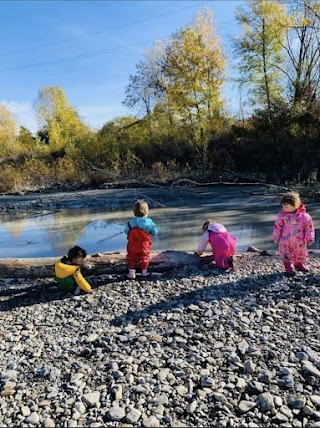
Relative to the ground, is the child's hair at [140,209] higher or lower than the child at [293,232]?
higher

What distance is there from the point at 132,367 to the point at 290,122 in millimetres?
24003

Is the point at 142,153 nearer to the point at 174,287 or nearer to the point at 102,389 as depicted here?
the point at 174,287

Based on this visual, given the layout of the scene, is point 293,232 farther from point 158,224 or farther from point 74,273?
point 158,224

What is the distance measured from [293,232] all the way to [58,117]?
53673 millimetres

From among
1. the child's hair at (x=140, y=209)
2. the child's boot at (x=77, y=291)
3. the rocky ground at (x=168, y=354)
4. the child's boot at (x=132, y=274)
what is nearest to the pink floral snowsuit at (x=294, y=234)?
the rocky ground at (x=168, y=354)

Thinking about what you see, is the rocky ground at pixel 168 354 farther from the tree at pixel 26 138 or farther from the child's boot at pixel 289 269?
the tree at pixel 26 138

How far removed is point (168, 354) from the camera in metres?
4.04

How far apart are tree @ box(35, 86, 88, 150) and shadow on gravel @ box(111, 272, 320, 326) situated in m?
37.6

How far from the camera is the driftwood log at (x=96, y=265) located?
669 cm

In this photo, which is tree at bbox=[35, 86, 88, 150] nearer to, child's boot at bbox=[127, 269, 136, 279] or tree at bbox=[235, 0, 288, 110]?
tree at bbox=[235, 0, 288, 110]

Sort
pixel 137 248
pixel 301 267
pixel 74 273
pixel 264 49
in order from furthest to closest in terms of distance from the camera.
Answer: pixel 264 49, pixel 137 248, pixel 301 267, pixel 74 273

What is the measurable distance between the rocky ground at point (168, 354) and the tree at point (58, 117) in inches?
1479

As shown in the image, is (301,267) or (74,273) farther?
(301,267)

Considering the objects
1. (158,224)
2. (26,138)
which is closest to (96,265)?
(158,224)
